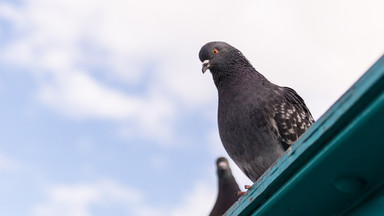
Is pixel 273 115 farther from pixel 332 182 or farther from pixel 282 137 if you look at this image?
pixel 332 182

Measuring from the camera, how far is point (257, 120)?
4.68 m

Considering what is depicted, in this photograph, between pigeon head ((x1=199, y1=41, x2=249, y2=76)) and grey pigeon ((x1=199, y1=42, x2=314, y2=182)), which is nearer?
grey pigeon ((x1=199, y1=42, x2=314, y2=182))

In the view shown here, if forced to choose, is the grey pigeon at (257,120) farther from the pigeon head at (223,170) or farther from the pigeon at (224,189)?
the pigeon head at (223,170)

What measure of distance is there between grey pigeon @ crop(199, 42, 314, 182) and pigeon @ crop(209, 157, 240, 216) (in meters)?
3.04

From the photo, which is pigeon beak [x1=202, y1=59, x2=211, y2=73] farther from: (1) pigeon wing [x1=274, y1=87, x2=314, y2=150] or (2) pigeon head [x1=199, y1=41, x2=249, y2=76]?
(1) pigeon wing [x1=274, y1=87, x2=314, y2=150]

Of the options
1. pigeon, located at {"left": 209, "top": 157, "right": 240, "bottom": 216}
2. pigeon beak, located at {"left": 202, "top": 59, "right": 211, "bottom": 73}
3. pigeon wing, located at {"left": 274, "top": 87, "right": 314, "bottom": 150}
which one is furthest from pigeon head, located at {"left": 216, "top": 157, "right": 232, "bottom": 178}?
pigeon wing, located at {"left": 274, "top": 87, "right": 314, "bottom": 150}

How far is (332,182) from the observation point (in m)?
2.29

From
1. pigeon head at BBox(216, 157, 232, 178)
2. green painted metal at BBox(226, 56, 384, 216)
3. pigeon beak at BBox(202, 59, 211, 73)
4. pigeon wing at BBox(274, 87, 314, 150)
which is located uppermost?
pigeon head at BBox(216, 157, 232, 178)

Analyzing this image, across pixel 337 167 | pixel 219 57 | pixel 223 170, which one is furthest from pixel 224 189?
pixel 337 167

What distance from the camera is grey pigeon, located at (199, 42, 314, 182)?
4.67 meters

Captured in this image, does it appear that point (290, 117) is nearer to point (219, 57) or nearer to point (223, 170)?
point (219, 57)

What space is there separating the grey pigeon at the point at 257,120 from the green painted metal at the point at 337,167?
2.01 m

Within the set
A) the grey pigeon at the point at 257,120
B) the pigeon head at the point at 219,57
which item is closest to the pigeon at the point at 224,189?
the pigeon head at the point at 219,57

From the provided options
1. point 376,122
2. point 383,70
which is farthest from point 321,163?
point 383,70
